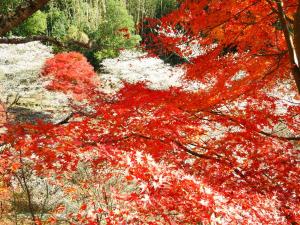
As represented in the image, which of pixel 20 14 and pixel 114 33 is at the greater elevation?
pixel 20 14

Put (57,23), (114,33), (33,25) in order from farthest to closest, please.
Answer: (57,23), (33,25), (114,33)

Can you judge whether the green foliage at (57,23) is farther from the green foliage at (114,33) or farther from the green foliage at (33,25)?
the green foliage at (114,33)

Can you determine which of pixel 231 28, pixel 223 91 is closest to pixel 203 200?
pixel 231 28

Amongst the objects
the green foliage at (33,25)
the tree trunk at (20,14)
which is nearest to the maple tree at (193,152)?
the tree trunk at (20,14)

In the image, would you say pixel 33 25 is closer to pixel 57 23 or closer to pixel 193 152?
pixel 57 23

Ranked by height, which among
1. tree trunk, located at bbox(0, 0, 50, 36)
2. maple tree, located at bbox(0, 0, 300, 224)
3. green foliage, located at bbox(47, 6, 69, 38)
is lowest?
green foliage, located at bbox(47, 6, 69, 38)

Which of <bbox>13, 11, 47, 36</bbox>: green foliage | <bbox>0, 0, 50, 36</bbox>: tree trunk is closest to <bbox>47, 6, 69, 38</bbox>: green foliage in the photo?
<bbox>13, 11, 47, 36</bbox>: green foliage

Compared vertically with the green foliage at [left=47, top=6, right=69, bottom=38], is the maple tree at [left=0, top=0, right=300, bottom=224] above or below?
above

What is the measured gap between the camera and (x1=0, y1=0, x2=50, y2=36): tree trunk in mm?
2547

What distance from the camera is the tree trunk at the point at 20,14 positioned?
2.55m

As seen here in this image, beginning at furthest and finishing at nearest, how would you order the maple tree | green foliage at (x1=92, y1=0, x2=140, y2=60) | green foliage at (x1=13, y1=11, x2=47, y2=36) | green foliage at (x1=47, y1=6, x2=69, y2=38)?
green foliage at (x1=47, y1=6, x2=69, y2=38) < green foliage at (x1=13, y1=11, x2=47, y2=36) < green foliage at (x1=92, y1=0, x2=140, y2=60) < the maple tree

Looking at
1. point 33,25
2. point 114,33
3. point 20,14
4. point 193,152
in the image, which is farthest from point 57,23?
point 20,14

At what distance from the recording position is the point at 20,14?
2.58 meters

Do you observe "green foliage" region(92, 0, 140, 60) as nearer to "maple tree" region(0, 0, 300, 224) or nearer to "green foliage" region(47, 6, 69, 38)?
→ "green foliage" region(47, 6, 69, 38)
